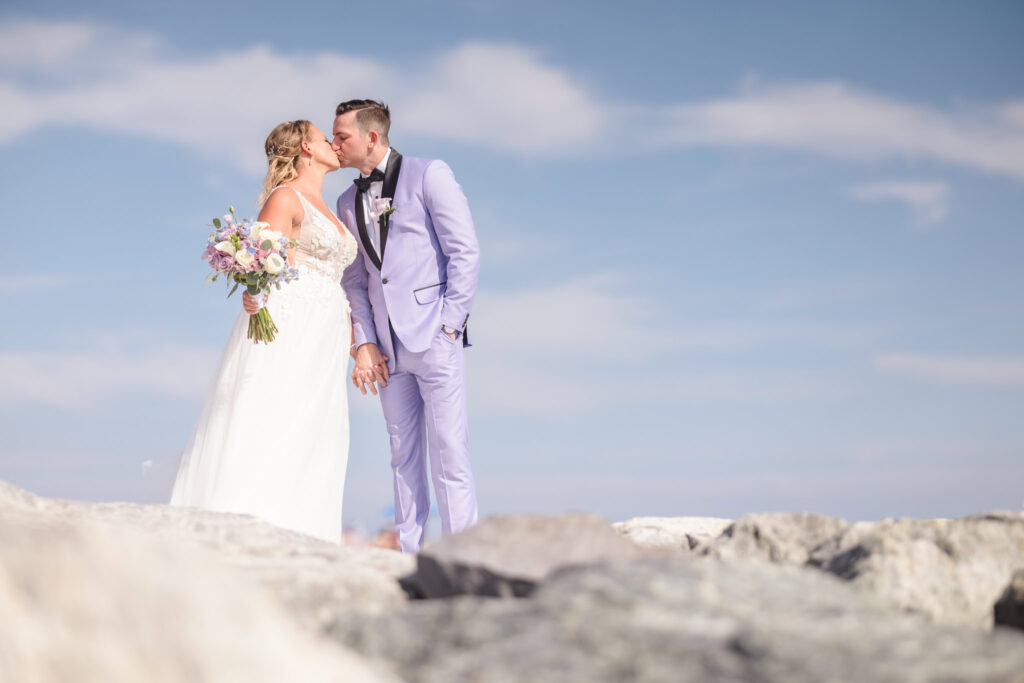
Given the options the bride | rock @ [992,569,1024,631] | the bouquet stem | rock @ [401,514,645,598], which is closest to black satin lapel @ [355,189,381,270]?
the bride

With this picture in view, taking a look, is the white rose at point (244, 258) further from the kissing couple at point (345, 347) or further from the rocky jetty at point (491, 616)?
the rocky jetty at point (491, 616)

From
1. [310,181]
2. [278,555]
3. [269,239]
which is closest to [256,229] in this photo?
[269,239]

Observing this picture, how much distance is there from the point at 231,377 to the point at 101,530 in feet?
15.1

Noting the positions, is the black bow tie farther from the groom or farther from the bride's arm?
the bride's arm

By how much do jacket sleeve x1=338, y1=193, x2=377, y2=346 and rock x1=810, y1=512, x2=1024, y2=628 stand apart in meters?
4.85

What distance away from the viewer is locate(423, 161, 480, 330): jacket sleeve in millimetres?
7770

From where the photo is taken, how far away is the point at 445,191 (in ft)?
26.1

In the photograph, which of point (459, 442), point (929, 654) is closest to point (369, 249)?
point (459, 442)

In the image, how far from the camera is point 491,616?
122 inches

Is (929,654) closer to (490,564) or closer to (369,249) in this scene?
(490,564)

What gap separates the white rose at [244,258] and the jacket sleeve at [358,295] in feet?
3.75

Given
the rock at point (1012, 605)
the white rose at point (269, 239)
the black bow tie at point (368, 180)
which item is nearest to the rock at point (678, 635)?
the rock at point (1012, 605)

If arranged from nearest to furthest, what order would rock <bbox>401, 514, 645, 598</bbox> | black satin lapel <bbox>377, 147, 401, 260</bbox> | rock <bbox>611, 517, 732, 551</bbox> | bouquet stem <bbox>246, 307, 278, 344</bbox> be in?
rock <bbox>401, 514, 645, 598</bbox>
rock <bbox>611, 517, 732, 551</bbox>
bouquet stem <bbox>246, 307, 278, 344</bbox>
black satin lapel <bbox>377, 147, 401, 260</bbox>

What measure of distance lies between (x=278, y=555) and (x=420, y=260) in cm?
408
